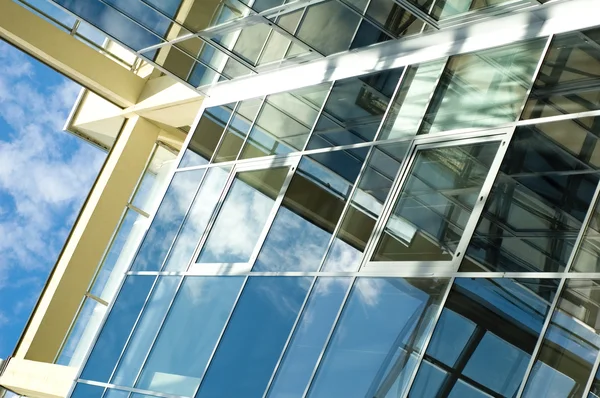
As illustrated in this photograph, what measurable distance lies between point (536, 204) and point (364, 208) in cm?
300

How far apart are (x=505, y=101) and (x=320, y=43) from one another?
4.29m

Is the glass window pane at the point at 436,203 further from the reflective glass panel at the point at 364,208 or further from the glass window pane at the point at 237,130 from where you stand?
the glass window pane at the point at 237,130

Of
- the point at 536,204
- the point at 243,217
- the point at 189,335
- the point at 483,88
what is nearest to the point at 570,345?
the point at 536,204

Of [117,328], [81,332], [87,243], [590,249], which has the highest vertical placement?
[87,243]

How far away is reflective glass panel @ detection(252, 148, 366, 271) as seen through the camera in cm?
1227

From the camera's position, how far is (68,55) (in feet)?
71.1

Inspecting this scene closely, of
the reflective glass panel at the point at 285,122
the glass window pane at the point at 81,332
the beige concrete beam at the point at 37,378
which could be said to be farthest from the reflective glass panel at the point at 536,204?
the glass window pane at the point at 81,332

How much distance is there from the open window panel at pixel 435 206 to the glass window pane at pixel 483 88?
0.97 feet

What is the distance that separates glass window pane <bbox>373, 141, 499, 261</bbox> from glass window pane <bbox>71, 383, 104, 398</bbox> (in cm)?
627

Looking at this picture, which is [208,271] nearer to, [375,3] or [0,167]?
[375,3]

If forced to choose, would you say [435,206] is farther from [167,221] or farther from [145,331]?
[167,221]

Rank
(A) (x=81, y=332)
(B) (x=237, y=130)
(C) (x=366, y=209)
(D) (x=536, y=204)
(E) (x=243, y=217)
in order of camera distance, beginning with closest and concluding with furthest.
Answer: (D) (x=536, y=204)
(C) (x=366, y=209)
(E) (x=243, y=217)
(B) (x=237, y=130)
(A) (x=81, y=332)

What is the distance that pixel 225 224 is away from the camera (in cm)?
1448

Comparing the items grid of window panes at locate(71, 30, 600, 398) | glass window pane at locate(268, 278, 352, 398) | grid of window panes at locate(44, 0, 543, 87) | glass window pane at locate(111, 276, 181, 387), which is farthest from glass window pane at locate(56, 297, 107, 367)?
glass window pane at locate(268, 278, 352, 398)
